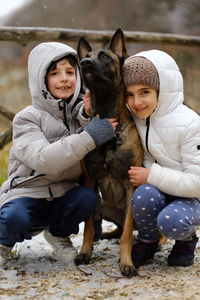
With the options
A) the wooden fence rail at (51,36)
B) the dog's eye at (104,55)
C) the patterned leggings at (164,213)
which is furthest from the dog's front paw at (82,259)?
the wooden fence rail at (51,36)

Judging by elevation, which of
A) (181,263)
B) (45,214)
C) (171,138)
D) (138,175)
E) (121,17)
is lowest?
(181,263)

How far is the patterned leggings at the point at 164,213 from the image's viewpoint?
3.14 meters

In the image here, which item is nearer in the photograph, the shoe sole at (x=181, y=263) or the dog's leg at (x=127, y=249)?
the dog's leg at (x=127, y=249)

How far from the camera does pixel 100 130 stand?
3215mm

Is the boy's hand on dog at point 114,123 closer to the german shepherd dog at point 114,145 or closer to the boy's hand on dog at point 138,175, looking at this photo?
the german shepherd dog at point 114,145

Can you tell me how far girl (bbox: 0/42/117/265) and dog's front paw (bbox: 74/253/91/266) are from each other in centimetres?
11

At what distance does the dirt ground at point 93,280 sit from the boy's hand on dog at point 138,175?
559 millimetres

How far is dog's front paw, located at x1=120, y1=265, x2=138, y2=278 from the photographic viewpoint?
3.19m

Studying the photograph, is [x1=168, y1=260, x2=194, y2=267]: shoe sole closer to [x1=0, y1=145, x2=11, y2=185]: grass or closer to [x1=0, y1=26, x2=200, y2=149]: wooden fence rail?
[x1=0, y1=145, x2=11, y2=185]: grass

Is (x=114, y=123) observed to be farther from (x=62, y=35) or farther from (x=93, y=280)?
(x=62, y=35)

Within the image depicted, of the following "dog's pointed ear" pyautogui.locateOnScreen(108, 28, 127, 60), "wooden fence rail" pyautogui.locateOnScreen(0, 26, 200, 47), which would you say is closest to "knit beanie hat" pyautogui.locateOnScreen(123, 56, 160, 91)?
"dog's pointed ear" pyautogui.locateOnScreen(108, 28, 127, 60)

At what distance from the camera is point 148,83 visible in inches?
127

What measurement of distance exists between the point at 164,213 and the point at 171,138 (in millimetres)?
457

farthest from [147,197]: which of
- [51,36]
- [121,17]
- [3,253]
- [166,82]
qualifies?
[121,17]
